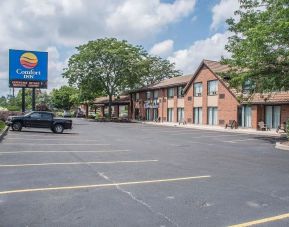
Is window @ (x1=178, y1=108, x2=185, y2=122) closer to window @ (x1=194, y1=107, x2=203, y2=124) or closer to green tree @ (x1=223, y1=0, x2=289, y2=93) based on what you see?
window @ (x1=194, y1=107, x2=203, y2=124)

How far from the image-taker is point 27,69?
39000 millimetres

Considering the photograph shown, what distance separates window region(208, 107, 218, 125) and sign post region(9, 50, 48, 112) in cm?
1946

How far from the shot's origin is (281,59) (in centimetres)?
2414

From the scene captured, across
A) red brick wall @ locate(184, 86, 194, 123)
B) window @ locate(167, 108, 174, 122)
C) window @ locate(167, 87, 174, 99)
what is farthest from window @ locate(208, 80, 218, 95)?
window @ locate(167, 108, 174, 122)

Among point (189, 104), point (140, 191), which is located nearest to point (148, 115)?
point (189, 104)

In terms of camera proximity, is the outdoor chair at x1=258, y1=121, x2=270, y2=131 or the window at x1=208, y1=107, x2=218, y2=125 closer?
the outdoor chair at x1=258, y1=121, x2=270, y2=131

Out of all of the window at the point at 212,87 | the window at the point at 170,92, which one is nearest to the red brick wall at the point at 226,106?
the window at the point at 212,87

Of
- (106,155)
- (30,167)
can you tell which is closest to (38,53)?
(106,155)

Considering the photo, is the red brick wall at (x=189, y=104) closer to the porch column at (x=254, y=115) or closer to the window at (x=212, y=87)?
the window at (x=212, y=87)

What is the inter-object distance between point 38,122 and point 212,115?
2308cm

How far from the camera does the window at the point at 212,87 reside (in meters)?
43.1

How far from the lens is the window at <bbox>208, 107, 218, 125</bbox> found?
43.1 metres

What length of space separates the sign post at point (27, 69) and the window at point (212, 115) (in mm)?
19465

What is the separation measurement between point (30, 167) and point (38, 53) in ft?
99.8
